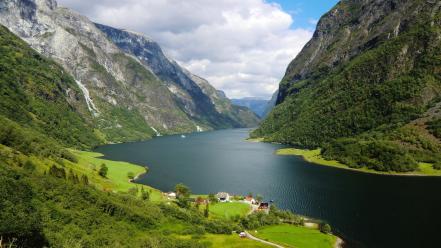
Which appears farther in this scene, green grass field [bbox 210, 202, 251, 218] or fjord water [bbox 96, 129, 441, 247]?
green grass field [bbox 210, 202, 251, 218]

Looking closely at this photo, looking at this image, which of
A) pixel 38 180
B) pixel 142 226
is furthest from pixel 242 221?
pixel 38 180

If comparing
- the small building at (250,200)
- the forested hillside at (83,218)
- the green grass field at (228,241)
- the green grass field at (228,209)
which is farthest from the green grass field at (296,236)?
the small building at (250,200)

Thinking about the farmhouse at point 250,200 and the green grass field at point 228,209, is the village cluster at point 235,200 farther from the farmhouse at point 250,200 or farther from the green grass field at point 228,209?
the green grass field at point 228,209

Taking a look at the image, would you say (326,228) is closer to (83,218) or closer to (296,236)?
(296,236)

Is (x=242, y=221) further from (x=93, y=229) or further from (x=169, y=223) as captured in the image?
(x=93, y=229)

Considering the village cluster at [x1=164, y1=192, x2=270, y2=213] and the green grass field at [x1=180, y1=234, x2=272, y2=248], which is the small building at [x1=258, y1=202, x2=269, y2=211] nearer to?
the village cluster at [x1=164, y1=192, x2=270, y2=213]

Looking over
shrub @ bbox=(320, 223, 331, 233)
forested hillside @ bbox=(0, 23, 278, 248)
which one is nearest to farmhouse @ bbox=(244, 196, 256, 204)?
forested hillside @ bbox=(0, 23, 278, 248)
